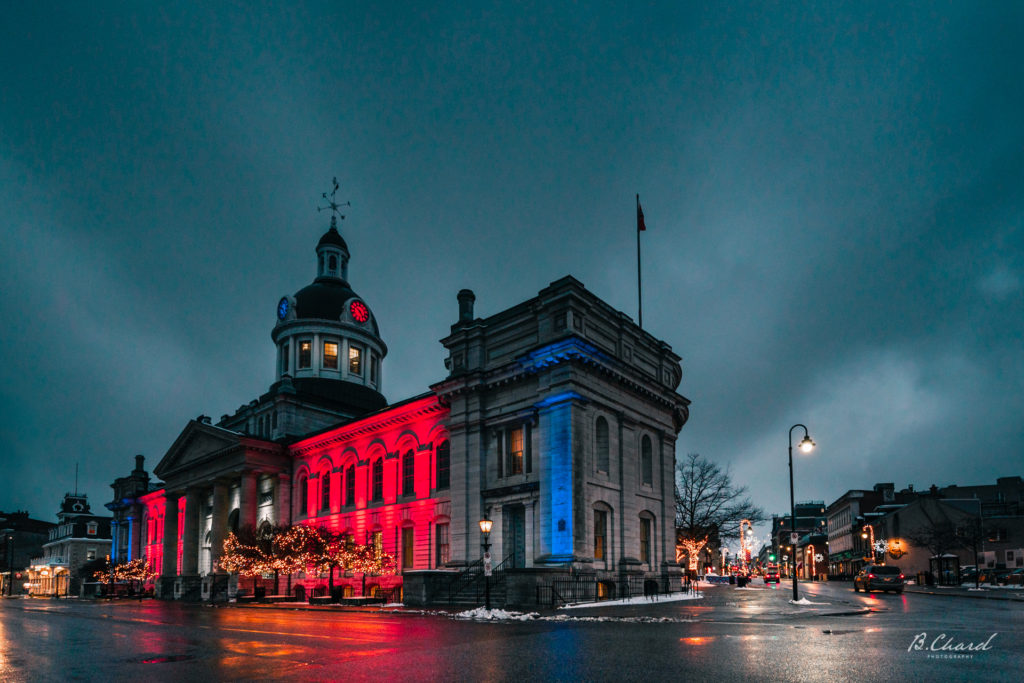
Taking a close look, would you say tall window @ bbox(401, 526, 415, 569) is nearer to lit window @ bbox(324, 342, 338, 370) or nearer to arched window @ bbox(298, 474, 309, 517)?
arched window @ bbox(298, 474, 309, 517)

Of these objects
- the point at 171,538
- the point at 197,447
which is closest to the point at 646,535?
the point at 197,447

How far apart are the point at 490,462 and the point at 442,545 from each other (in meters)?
6.65

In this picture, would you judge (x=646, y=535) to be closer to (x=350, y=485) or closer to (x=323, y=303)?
(x=350, y=485)

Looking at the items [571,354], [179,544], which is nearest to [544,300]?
[571,354]

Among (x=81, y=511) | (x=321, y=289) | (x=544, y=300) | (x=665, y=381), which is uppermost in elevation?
(x=321, y=289)

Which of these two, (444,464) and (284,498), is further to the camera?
(284,498)

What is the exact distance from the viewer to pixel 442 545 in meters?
40.2

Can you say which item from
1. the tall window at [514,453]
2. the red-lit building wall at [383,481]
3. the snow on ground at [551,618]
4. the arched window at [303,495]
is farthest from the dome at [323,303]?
the snow on ground at [551,618]

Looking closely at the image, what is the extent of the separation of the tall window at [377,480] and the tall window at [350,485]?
2.47 m

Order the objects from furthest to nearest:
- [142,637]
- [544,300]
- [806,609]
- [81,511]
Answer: [81,511]
[544,300]
[806,609]
[142,637]

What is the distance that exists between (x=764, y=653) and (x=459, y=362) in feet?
94.0

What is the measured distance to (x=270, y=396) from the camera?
194 ft

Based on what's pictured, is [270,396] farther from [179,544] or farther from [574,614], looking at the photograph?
[574,614]

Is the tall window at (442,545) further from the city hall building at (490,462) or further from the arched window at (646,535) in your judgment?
the arched window at (646,535)
